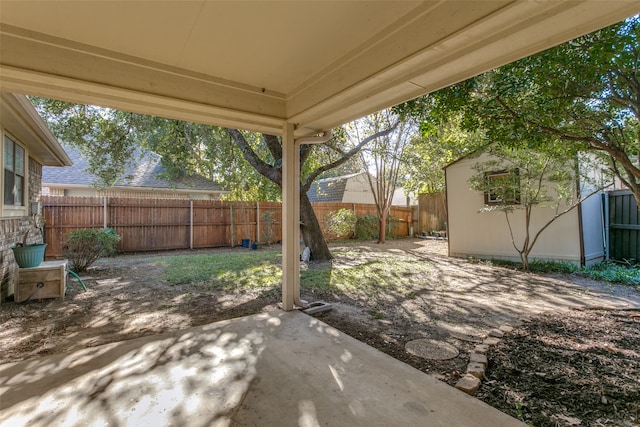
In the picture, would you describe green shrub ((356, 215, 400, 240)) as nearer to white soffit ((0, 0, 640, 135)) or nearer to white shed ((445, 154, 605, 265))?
white shed ((445, 154, 605, 265))

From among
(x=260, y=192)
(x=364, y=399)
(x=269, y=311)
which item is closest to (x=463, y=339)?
(x=364, y=399)

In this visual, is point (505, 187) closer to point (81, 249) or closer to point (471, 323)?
point (471, 323)

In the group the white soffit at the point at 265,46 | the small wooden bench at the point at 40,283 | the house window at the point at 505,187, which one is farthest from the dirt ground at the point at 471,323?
the white soffit at the point at 265,46

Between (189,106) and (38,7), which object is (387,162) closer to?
(189,106)

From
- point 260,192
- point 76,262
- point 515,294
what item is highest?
point 260,192

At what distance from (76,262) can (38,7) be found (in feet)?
18.9

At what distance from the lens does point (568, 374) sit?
93.1 inches

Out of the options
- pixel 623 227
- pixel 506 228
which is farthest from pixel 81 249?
pixel 623 227

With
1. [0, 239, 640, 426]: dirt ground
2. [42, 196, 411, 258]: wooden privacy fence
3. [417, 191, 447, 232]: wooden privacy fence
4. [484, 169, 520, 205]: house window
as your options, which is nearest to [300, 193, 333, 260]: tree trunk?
[0, 239, 640, 426]: dirt ground

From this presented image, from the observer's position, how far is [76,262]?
6234 mm

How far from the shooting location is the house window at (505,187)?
696 cm

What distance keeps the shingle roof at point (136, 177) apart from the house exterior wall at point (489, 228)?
9.33 m

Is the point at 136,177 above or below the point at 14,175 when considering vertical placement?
above

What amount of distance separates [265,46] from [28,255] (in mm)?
4676
